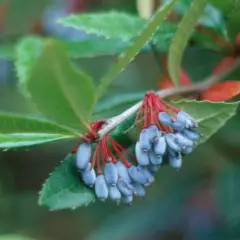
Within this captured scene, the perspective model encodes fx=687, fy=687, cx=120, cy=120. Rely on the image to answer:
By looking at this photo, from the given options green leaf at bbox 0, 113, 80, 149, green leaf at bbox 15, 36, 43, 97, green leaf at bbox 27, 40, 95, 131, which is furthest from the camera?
green leaf at bbox 15, 36, 43, 97

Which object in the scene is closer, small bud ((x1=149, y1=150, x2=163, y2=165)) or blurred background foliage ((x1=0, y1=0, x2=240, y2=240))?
small bud ((x1=149, y1=150, x2=163, y2=165))

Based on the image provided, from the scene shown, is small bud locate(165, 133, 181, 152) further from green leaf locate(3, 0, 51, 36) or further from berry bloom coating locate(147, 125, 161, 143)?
green leaf locate(3, 0, 51, 36)

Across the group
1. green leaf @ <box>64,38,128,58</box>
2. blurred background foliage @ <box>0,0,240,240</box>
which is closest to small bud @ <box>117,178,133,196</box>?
blurred background foliage @ <box>0,0,240,240</box>

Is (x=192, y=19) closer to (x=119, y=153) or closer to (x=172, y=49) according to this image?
(x=172, y=49)

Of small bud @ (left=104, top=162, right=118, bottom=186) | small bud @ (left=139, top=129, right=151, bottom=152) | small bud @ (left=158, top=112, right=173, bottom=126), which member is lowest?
small bud @ (left=104, top=162, right=118, bottom=186)

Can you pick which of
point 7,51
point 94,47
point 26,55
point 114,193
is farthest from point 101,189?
point 7,51

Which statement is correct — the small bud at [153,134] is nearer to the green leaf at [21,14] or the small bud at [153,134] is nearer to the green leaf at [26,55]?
the green leaf at [26,55]

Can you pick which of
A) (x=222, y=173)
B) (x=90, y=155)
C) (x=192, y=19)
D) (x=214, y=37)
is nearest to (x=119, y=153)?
(x=90, y=155)

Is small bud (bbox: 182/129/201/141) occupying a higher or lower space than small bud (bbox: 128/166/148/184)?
higher
